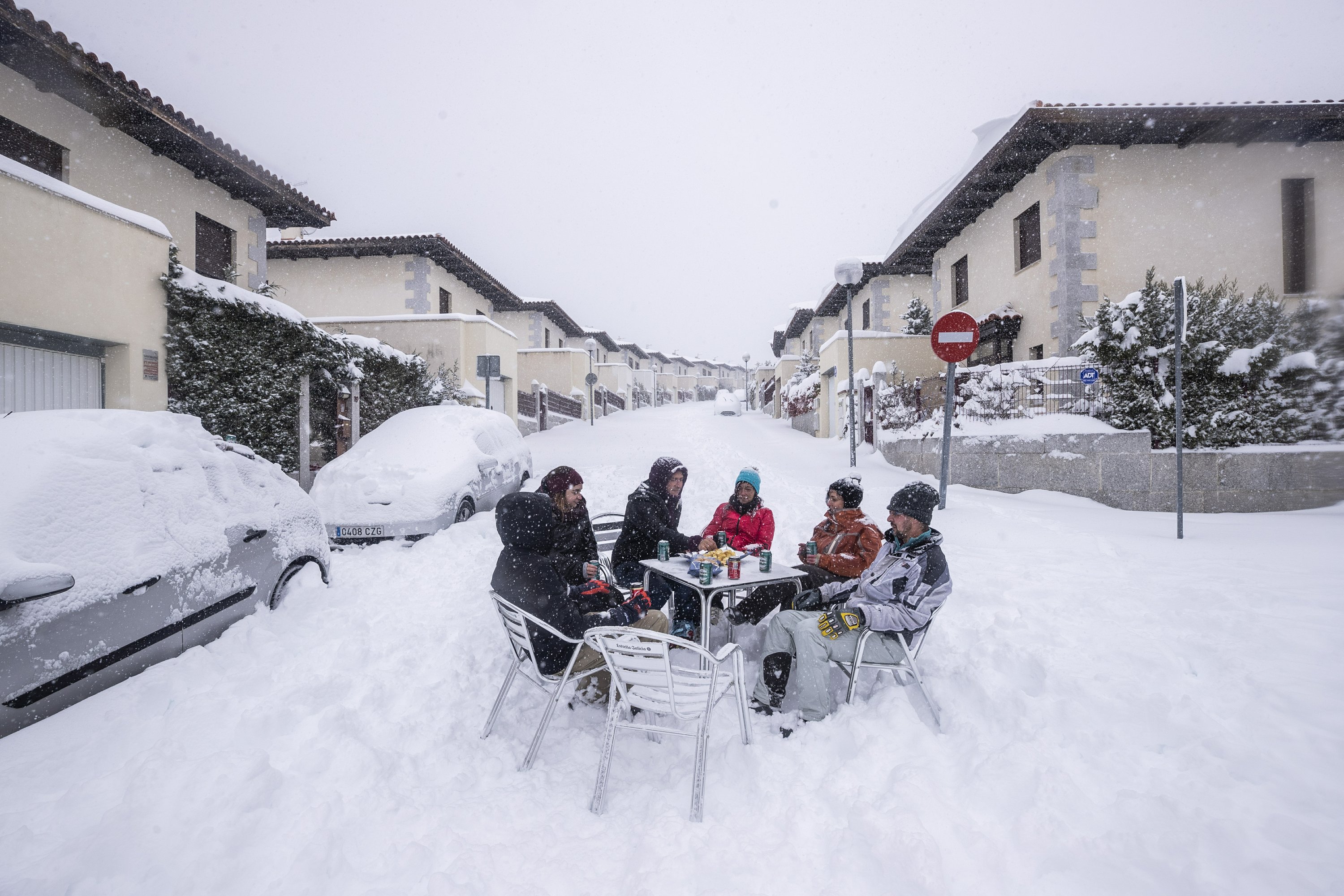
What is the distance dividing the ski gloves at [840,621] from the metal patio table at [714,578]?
495 millimetres

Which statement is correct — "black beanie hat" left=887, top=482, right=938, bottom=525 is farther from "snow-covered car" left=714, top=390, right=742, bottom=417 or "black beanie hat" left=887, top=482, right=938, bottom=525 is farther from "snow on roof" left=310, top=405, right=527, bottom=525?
"snow-covered car" left=714, top=390, right=742, bottom=417

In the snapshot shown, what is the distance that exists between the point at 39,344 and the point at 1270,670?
11989 millimetres

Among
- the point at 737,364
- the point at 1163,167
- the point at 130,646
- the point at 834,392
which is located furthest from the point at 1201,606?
the point at 737,364

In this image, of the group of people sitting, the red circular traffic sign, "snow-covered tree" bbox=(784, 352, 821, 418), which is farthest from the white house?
"snow-covered tree" bbox=(784, 352, 821, 418)

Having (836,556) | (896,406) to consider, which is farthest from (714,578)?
(896,406)

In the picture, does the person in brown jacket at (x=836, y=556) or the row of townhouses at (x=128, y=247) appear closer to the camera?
the person in brown jacket at (x=836, y=556)

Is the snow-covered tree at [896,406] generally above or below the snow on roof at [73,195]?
below

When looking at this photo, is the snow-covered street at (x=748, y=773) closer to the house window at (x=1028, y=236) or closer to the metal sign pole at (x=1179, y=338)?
the metal sign pole at (x=1179, y=338)

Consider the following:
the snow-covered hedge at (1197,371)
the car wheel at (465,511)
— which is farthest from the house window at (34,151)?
the snow-covered hedge at (1197,371)

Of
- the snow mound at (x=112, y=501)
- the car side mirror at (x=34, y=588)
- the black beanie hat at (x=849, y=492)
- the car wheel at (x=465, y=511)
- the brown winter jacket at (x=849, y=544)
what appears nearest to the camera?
the car side mirror at (x=34, y=588)

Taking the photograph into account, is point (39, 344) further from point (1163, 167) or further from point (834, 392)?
point (1163, 167)

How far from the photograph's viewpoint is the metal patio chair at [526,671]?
319 cm

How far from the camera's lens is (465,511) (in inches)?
317

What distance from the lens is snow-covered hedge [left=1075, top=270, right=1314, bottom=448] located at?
8531 mm
